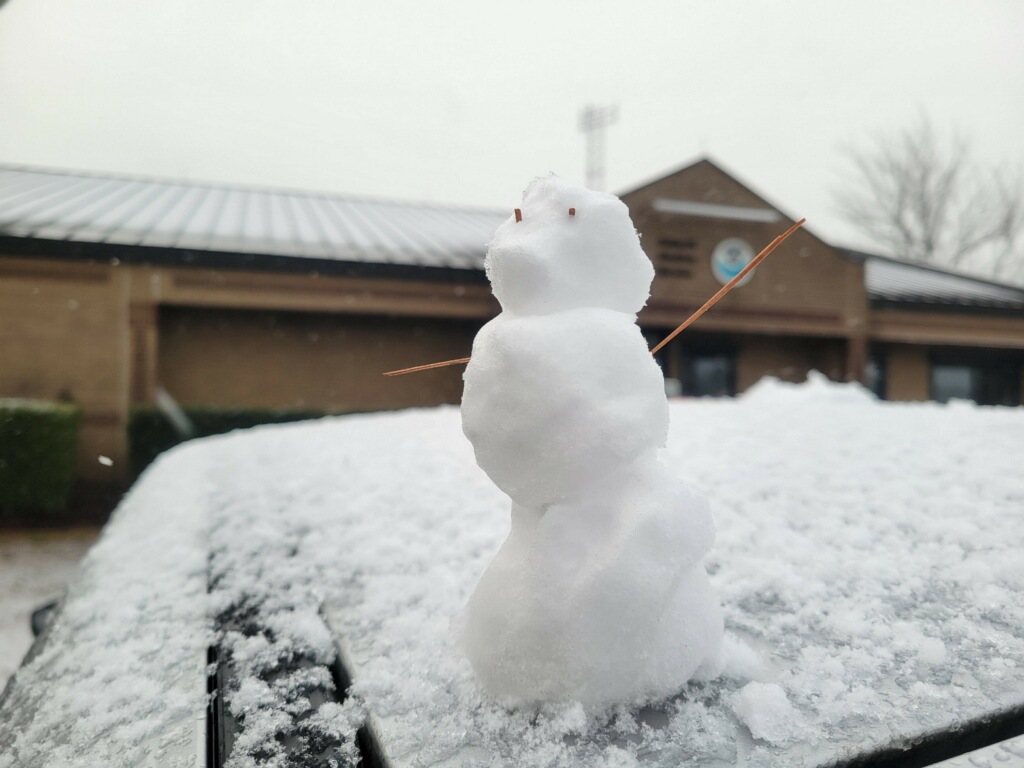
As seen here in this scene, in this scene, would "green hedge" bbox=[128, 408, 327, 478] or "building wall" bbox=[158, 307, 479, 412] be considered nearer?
"green hedge" bbox=[128, 408, 327, 478]

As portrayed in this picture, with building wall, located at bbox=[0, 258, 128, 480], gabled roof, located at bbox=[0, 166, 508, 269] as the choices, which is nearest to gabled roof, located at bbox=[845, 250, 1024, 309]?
gabled roof, located at bbox=[0, 166, 508, 269]

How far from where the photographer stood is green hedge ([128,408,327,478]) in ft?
24.5

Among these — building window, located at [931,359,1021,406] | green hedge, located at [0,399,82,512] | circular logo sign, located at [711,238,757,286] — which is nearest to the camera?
green hedge, located at [0,399,82,512]

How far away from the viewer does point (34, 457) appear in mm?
6797

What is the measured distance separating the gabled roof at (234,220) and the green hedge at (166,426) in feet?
6.82

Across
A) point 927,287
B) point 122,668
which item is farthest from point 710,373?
point 122,668

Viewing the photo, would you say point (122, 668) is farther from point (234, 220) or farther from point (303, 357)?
point (234, 220)

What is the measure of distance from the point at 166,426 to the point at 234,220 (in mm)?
3742

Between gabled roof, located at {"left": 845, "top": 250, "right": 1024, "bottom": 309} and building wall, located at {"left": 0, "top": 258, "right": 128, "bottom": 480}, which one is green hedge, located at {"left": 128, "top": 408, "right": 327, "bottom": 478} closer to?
building wall, located at {"left": 0, "top": 258, "right": 128, "bottom": 480}

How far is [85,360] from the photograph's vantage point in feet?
25.7

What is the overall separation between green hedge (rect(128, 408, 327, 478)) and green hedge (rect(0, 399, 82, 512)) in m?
0.65

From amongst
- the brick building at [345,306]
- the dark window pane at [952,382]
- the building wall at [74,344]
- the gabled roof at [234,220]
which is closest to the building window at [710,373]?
the brick building at [345,306]

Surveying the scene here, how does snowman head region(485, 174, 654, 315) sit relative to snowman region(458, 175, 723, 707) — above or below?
above

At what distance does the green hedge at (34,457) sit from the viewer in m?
6.73
